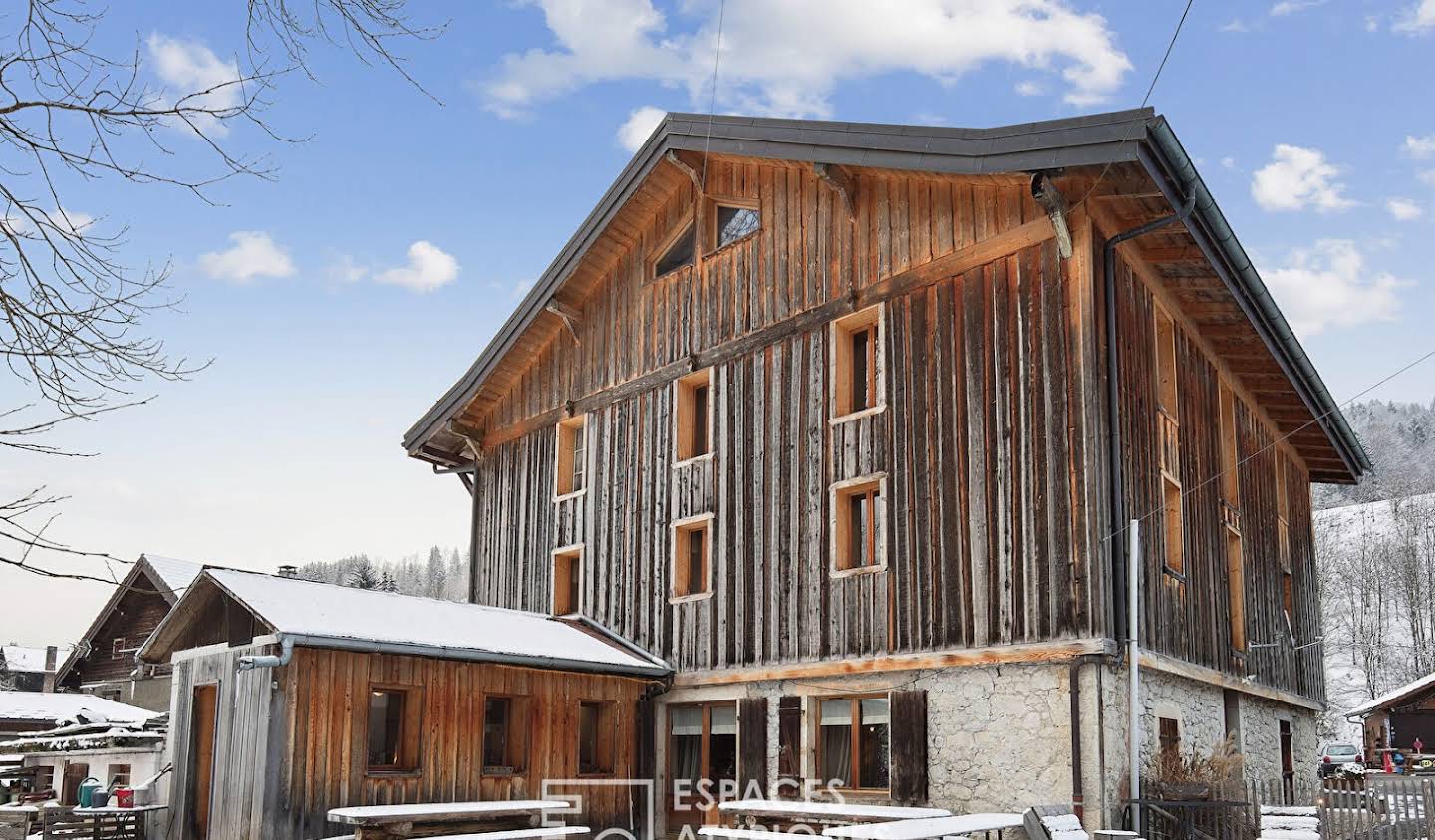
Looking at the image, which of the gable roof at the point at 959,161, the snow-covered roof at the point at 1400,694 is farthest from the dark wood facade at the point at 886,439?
the snow-covered roof at the point at 1400,694

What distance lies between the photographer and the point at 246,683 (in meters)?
15.2

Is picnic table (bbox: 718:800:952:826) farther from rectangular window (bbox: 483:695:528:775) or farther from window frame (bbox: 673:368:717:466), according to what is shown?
window frame (bbox: 673:368:717:466)

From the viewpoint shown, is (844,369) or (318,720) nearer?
(318,720)

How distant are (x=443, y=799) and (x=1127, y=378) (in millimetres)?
9847

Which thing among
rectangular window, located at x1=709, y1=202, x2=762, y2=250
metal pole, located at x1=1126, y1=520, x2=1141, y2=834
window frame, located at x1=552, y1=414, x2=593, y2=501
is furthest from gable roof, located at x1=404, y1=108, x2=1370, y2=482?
metal pole, located at x1=1126, y1=520, x2=1141, y2=834

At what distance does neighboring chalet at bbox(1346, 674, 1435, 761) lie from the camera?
36.2 metres

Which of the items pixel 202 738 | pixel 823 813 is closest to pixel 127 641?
pixel 202 738

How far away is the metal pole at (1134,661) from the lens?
1395cm

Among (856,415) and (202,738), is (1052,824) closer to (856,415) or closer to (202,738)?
(856,415)

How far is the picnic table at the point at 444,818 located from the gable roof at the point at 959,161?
890 centimetres

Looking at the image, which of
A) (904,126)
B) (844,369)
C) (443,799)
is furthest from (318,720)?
(904,126)

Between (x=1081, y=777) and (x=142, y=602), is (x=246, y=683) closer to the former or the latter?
(x=1081, y=777)

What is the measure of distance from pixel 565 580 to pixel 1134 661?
10.4 metres

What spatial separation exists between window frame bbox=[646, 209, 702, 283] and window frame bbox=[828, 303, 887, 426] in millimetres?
3358
